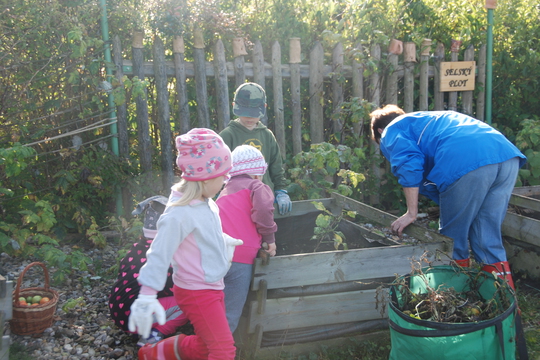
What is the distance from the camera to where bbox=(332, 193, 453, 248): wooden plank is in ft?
10.4

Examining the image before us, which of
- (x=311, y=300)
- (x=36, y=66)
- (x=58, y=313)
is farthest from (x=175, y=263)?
(x=36, y=66)

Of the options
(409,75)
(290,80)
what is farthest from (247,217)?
(409,75)

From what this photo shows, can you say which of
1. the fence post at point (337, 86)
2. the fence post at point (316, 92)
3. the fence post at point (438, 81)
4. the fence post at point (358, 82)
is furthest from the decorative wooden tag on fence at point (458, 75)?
the fence post at point (316, 92)

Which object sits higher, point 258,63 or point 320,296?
point 258,63

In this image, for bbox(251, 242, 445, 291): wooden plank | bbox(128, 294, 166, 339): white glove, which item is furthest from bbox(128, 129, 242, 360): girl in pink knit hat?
bbox(251, 242, 445, 291): wooden plank

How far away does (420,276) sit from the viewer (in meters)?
2.71

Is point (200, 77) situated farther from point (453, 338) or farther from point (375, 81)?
point (453, 338)

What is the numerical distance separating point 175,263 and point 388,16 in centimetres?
470

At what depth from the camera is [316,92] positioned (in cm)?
551

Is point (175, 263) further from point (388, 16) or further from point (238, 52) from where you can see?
point (388, 16)

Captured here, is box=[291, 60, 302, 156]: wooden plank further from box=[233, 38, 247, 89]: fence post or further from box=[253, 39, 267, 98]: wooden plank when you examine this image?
box=[233, 38, 247, 89]: fence post

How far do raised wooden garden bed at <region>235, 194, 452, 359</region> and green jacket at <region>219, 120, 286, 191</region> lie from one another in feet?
3.19

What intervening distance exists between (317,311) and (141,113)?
2.79 m

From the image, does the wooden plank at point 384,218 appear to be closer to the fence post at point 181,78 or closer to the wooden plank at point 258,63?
the wooden plank at point 258,63
